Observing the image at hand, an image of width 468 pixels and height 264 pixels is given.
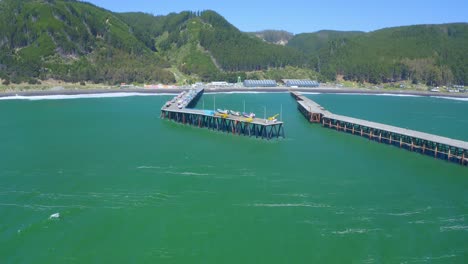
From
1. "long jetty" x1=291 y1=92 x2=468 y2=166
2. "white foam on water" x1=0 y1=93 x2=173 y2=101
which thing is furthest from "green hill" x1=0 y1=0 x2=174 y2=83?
"long jetty" x1=291 y1=92 x2=468 y2=166

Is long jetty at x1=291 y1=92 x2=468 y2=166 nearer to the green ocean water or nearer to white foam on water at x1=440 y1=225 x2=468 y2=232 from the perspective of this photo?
the green ocean water

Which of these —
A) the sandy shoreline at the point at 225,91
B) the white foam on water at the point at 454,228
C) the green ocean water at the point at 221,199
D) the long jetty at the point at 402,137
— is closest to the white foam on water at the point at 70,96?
the sandy shoreline at the point at 225,91

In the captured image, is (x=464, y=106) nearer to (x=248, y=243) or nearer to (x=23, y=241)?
(x=248, y=243)

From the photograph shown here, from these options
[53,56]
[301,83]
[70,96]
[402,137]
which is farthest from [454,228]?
[53,56]

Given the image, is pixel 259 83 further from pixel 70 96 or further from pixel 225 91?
pixel 70 96

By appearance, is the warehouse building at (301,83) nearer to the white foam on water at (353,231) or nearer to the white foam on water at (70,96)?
the white foam on water at (70,96)

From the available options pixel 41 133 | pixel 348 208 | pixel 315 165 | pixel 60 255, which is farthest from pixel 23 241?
pixel 41 133

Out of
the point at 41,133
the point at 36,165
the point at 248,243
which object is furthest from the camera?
the point at 41,133
